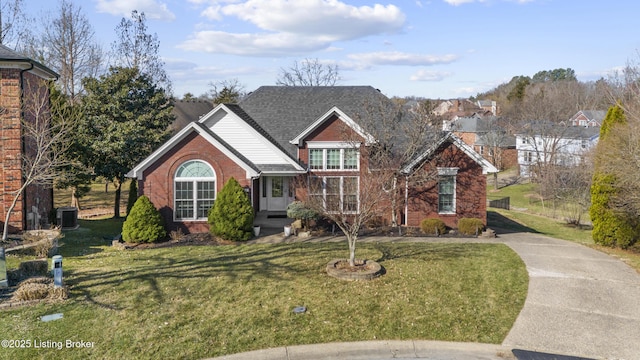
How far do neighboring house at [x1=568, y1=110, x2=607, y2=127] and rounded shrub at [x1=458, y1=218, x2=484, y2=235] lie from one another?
57.8m

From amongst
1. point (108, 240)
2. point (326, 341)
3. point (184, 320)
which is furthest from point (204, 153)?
point (326, 341)

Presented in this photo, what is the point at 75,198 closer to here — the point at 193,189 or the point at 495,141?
the point at 193,189

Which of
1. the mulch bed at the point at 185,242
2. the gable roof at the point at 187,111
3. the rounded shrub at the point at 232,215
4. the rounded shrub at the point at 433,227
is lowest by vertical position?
the mulch bed at the point at 185,242

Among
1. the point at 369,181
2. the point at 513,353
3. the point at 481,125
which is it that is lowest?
the point at 513,353

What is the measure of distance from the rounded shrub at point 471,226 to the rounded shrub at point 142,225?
42.8 ft

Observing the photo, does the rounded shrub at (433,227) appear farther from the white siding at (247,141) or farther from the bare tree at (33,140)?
the bare tree at (33,140)

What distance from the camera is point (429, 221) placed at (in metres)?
22.5

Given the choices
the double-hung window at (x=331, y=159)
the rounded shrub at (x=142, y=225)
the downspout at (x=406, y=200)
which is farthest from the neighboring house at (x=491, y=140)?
the rounded shrub at (x=142, y=225)

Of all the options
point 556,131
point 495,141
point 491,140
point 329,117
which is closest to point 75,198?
point 329,117

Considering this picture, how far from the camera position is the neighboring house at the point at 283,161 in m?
21.5

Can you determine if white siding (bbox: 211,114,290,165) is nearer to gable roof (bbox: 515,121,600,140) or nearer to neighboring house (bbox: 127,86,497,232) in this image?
neighboring house (bbox: 127,86,497,232)

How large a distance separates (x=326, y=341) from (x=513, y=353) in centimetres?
393

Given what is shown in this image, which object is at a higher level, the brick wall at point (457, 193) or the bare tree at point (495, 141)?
the bare tree at point (495, 141)

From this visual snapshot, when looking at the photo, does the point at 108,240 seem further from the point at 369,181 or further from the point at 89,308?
the point at 369,181
